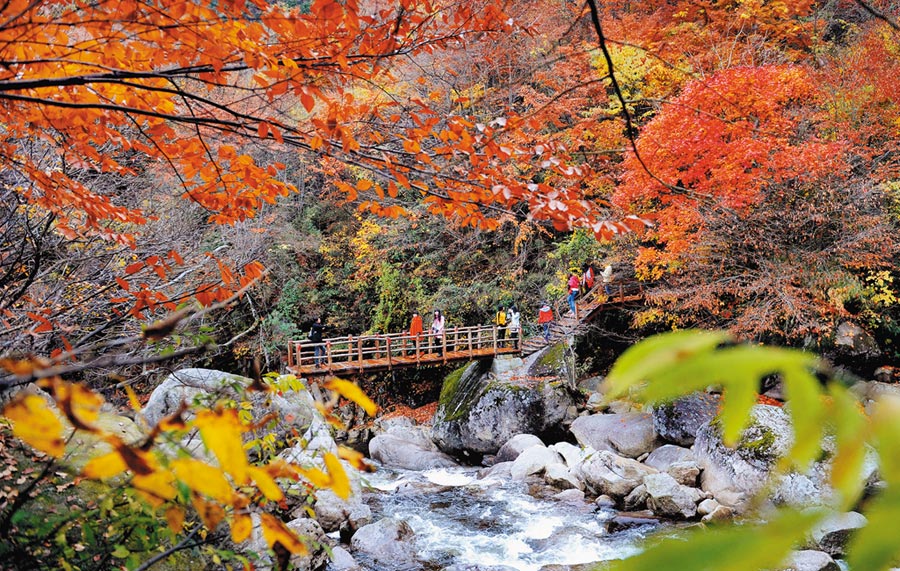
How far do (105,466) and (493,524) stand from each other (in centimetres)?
795

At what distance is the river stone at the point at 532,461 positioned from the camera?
31.7 feet

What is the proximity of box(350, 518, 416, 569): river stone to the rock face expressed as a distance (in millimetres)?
4721

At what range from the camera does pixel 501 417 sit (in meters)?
11.7

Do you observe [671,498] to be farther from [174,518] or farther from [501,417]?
[174,518]

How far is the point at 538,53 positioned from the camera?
13812 mm

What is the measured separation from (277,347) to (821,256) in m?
13.5

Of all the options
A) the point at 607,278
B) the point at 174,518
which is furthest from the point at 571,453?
the point at 174,518

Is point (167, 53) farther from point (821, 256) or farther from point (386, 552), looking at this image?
point (821, 256)

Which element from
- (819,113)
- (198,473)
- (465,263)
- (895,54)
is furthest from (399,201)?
(198,473)

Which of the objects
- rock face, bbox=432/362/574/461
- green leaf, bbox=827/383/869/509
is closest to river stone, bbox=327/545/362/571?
rock face, bbox=432/362/574/461

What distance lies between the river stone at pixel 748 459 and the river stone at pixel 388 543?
433 cm

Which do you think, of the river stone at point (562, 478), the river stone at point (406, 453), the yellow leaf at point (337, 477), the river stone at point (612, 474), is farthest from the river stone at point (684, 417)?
the yellow leaf at point (337, 477)

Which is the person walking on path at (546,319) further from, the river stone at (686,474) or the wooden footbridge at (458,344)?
the river stone at (686,474)

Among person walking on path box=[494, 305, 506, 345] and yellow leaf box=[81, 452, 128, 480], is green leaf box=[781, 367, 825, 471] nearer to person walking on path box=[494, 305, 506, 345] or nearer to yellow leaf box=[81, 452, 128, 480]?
yellow leaf box=[81, 452, 128, 480]
